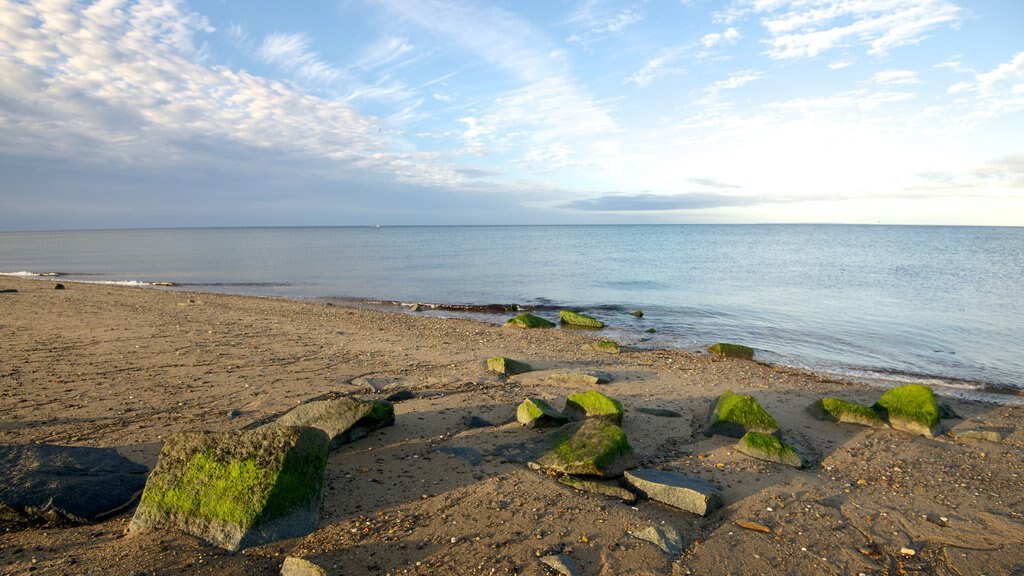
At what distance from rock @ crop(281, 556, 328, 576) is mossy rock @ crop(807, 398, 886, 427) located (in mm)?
9059

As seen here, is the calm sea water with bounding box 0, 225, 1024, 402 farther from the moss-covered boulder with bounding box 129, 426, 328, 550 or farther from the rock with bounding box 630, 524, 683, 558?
the moss-covered boulder with bounding box 129, 426, 328, 550

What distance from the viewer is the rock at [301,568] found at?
473 cm

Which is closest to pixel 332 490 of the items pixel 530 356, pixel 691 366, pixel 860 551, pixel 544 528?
pixel 544 528

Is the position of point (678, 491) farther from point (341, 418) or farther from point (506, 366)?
point (506, 366)

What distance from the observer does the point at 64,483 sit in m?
5.74

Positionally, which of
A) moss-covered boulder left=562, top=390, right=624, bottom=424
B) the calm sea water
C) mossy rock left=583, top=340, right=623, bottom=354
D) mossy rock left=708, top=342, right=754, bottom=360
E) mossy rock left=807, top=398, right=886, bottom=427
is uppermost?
moss-covered boulder left=562, top=390, right=624, bottom=424

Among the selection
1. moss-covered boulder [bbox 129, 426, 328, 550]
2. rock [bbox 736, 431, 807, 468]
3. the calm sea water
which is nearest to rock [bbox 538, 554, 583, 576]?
moss-covered boulder [bbox 129, 426, 328, 550]

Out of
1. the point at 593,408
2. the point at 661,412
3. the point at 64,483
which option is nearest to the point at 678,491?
the point at 593,408

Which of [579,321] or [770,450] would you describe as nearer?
[770,450]

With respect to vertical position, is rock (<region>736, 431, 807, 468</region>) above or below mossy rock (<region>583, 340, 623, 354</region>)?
above

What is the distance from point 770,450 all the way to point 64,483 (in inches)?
340

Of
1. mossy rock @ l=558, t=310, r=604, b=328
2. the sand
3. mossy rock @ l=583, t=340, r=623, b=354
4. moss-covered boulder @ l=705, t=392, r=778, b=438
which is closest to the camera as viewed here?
the sand

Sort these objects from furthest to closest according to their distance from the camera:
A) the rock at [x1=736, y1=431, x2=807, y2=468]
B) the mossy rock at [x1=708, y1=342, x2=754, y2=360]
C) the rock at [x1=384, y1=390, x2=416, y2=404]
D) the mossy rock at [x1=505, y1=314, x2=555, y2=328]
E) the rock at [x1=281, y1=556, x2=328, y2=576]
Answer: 1. the mossy rock at [x1=505, y1=314, x2=555, y2=328]
2. the mossy rock at [x1=708, y1=342, x2=754, y2=360]
3. the rock at [x1=384, y1=390, x2=416, y2=404]
4. the rock at [x1=736, y1=431, x2=807, y2=468]
5. the rock at [x1=281, y1=556, x2=328, y2=576]

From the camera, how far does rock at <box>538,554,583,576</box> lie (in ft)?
16.4
